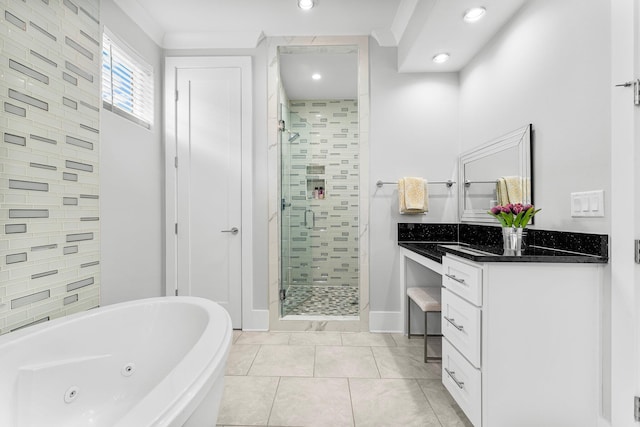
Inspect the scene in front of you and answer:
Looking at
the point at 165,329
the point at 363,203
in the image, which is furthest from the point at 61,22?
the point at 363,203

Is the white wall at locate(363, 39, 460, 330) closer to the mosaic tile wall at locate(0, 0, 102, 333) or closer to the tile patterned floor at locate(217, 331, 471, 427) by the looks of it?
the tile patterned floor at locate(217, 331, 471, 427)

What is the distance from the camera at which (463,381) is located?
4.94 feet

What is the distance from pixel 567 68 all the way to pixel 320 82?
2.76 m

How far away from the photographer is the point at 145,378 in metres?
1.53

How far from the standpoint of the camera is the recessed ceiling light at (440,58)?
249cm

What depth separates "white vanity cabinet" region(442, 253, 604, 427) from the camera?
1.31 meters

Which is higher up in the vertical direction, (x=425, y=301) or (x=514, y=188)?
(x=514, y=188)

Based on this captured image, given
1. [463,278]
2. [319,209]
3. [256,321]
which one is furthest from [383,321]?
[319,209]

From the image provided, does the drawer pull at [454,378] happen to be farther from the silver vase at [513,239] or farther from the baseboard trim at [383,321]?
the baseboard trim at [383,321]

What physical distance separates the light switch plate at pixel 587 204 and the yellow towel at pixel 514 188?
0.42 metres

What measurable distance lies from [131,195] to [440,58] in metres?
2.71

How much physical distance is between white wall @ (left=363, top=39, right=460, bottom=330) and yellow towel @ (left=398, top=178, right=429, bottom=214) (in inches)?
4.8

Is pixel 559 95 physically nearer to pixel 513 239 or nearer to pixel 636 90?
pixel 636 90

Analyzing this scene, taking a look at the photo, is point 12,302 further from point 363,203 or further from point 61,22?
point 363,203
